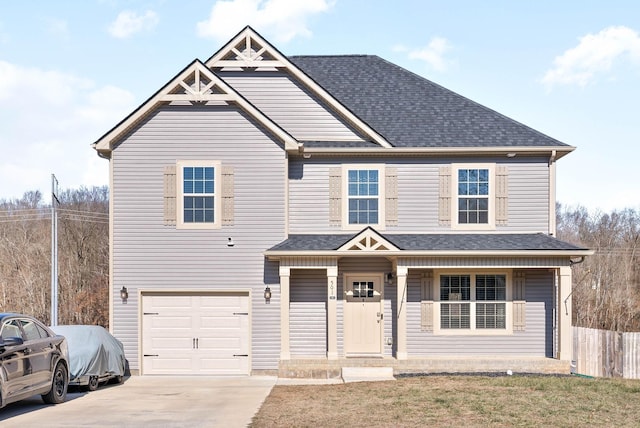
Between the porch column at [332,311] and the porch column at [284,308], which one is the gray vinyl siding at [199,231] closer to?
the porch column at [284,308]

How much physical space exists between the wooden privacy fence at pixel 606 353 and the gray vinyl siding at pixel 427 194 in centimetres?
433

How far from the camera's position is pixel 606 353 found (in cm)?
2027

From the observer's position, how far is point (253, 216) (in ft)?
58.3

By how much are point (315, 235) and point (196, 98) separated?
4.87 metres

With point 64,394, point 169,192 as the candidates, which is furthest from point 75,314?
point 64,394

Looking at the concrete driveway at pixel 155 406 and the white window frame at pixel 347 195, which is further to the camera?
the white window frame at pixel 347 195

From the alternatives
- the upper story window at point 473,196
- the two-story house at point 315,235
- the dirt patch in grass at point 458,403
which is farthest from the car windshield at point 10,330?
the upper story window at point 473,196

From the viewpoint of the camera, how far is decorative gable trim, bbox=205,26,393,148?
61.2 feet

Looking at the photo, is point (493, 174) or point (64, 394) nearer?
point (64, 394)

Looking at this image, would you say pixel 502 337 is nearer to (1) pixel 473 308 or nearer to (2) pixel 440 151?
(1) pixel 473 308

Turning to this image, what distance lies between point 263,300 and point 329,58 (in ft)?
28.9

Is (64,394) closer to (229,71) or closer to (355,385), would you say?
(355,385)

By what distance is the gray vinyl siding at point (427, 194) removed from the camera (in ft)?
61.0

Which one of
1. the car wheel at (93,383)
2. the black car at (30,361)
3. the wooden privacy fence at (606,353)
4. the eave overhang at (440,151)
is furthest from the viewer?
the wooden privacy fence at (606,353)
